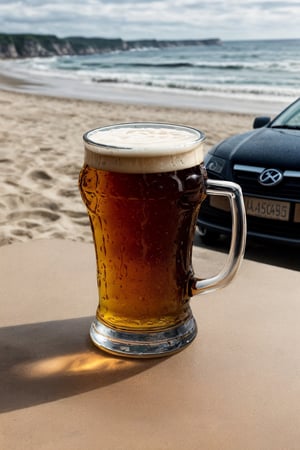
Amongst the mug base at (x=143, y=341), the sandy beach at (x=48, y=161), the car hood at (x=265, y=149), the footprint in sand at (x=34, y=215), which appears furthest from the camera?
the footprint in sand at (x=34, y=215)

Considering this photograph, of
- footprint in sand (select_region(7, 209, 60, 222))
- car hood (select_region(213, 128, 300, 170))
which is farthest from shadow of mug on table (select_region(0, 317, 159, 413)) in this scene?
footprint in sand (select_region(7, 209, 60, 222))

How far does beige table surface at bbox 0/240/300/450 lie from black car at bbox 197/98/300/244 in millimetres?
2575

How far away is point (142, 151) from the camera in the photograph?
121 cm

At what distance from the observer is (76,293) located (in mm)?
1542

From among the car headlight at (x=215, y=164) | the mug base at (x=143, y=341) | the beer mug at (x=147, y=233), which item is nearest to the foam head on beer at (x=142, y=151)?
the beer mug at (x=147, y=233)

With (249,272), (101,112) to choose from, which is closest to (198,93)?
→ (101,112)

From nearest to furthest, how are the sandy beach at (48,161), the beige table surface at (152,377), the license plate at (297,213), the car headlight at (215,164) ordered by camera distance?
1. the beige table surface at (152,377)
2. the license plate at (297,213)
3. the car headlight at (215,164)
4. the sandy beach at (48,161)

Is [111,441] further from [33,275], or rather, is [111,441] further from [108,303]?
[33,275]

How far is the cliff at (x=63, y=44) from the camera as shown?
9640cm

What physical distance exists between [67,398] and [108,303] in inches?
10.3

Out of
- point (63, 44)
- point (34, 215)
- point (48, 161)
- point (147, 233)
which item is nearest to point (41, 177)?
point (48, 161)

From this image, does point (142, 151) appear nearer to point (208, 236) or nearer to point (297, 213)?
point (297, 213)

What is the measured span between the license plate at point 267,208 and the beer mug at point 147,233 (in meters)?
2.89

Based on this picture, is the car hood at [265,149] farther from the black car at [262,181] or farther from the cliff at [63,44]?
the cliff at [63,44]
